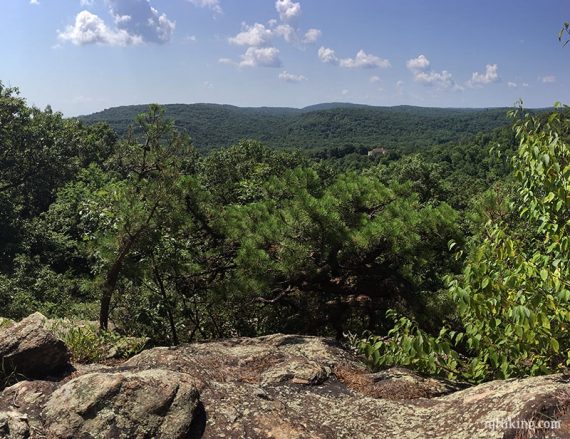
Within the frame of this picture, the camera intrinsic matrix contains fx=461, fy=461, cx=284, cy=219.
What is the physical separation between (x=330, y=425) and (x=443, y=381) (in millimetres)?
1589

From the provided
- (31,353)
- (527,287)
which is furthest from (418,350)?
(31,353)

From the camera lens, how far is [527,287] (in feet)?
11.3

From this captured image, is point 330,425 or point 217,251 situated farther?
point 217,251

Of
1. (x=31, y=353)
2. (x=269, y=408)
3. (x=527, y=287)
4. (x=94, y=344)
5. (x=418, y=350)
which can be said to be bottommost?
(x=94, y=344)

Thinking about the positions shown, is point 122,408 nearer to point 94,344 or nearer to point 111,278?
point 94,344

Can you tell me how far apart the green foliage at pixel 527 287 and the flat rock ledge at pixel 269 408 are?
0.34 m

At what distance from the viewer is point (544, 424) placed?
117 inches

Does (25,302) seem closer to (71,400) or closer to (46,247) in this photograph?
(46,247)

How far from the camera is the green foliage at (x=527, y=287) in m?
3.36

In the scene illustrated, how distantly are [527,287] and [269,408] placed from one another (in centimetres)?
226

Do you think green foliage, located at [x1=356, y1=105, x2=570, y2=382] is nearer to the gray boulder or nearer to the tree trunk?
the gray boulder

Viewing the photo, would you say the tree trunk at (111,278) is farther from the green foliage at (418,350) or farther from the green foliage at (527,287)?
the green foliage at (527,287)

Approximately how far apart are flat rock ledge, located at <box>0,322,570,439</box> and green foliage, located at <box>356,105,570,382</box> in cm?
34

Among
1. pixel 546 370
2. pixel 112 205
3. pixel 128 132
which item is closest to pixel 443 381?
pixel 546 370
